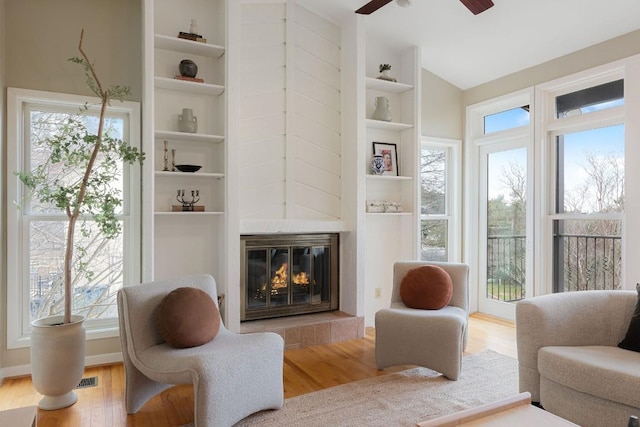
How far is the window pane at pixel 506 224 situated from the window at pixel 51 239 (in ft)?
12.4

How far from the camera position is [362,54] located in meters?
4.06

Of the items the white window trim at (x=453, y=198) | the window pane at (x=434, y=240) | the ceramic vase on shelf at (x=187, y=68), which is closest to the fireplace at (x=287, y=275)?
the window pane at (x=434, y=240)

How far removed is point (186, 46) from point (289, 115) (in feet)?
3.53

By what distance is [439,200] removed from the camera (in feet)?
16.3

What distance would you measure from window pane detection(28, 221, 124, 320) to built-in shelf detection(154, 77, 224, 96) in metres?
1.30

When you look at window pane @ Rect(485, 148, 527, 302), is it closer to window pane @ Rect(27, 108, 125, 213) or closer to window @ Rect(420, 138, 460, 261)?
window @ Rect(420, 138, 460, 261)

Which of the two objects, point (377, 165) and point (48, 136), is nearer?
point (48, 136)

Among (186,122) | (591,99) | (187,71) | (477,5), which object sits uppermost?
(477,5)

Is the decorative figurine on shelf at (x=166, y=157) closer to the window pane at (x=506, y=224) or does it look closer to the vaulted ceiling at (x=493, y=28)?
the vaulted ceiling at (x=493, y=28)

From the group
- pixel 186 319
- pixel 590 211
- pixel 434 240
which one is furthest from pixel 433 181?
pixel 186 319

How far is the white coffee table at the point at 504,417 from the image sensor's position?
1.63 meters

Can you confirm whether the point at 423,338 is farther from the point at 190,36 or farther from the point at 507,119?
the point at 190,36

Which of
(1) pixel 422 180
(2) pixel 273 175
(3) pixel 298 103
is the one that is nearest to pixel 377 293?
(1) pixel 422 180

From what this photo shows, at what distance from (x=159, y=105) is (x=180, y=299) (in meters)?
1.88
